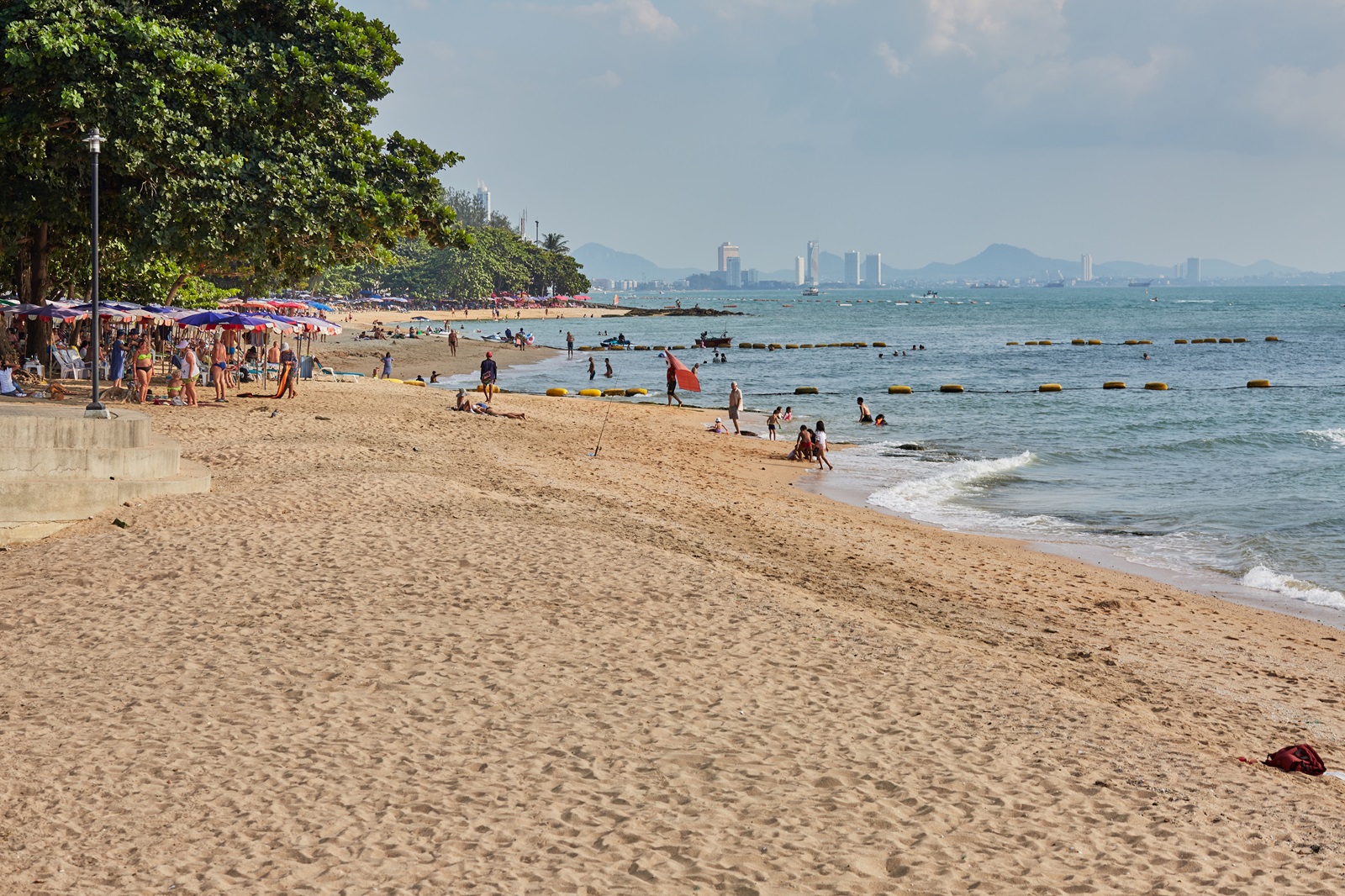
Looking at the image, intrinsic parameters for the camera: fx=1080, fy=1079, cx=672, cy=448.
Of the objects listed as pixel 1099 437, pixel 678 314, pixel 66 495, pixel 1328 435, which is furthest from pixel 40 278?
pixel 678 314

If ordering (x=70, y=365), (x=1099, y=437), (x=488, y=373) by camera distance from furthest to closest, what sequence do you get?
1. (x=1099, y=437)
2. (x=488, y=373)
3. (x=70, y=365)

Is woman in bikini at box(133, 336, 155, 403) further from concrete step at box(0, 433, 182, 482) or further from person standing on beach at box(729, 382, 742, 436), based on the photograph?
person standing on beach at box(729, 382, 742, 436)

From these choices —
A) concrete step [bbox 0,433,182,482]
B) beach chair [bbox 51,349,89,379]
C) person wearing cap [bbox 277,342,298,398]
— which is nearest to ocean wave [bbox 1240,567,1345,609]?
concrete step [bbox 0,433,182,482]

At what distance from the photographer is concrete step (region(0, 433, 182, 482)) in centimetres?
1333

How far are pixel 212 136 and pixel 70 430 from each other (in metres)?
9.47

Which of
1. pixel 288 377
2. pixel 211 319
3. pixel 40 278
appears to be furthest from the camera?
pixel 211 319

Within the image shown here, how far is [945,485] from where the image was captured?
22.9 meters

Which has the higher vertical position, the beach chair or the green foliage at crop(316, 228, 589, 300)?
the green foliage at crop(316, 228, 589, 300)

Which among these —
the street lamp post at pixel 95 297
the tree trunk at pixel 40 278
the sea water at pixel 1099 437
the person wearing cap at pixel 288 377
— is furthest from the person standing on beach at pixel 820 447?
the tree trunk at pixel 40 278

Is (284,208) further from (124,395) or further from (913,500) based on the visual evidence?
(913,500)

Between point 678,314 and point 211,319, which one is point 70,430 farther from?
point 678,314

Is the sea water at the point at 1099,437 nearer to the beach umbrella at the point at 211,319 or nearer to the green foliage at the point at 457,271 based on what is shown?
the beach umbrella at the point at 211,319

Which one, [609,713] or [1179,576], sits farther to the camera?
[1179,576]

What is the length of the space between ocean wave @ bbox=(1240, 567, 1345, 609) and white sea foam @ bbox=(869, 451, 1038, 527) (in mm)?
4007
